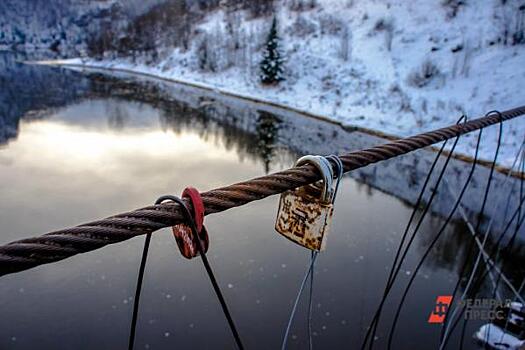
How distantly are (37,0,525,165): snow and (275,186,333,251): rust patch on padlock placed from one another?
11468 mm

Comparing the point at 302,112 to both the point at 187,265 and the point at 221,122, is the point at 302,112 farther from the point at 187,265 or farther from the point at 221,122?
the point at 187,265

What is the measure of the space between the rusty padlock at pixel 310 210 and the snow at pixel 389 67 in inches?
451

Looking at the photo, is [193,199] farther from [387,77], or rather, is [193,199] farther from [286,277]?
[387,77]

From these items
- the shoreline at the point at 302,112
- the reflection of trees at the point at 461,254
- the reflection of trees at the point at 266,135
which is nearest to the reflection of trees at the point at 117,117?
the reflection of trees at the point at 266,135

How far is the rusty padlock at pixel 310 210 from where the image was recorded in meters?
0.82

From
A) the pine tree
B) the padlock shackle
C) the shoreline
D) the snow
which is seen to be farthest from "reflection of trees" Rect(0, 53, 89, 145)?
the padlock shackle

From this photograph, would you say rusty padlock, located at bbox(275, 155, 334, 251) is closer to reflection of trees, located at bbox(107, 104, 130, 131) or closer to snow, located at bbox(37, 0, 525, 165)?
snow, located at bbox(37, 0, 525, 165)

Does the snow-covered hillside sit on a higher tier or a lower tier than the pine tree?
higher

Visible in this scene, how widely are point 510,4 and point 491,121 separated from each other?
72.8 feet

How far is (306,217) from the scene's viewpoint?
87cm

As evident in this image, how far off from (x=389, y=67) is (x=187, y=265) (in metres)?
17.8

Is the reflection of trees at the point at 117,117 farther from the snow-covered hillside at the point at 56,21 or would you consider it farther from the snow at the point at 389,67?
the snow-covered hillside at the point at 56,21

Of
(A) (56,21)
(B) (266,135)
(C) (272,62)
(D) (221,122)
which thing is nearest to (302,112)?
(D) (221,122)

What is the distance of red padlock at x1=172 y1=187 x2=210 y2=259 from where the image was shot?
2.23 ft
